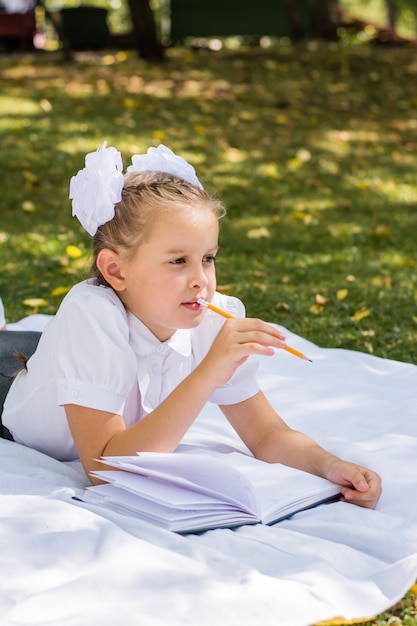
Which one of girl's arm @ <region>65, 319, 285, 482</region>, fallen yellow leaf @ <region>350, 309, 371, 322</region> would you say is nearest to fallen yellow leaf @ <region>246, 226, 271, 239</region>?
fallen yellow leaf @ <region>350, 309, 371, 322</region>

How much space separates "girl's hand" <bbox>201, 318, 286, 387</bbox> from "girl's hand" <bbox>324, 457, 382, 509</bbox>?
48 centimetres

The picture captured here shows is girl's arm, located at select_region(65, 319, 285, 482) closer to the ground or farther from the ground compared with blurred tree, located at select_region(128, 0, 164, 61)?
farther from the ground

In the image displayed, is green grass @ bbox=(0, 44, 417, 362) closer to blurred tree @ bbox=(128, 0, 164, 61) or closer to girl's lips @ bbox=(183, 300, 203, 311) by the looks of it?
blurred tree @ bbox=(128, 0, 164, 61)

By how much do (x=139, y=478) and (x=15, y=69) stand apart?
35.7ft

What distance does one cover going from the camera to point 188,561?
2.37 metres

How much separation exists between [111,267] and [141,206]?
0.61 ft

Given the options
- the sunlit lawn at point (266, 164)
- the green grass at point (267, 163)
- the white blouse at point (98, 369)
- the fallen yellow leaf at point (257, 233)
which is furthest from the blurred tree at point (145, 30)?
the white blouse at point (98, 369)

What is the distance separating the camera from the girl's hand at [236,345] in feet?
8.24

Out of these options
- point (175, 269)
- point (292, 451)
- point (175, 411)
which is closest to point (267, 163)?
point (292, 451)

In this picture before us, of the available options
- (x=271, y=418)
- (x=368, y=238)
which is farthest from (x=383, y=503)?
(x=368, y=238)

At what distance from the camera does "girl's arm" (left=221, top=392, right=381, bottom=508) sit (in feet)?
9.19

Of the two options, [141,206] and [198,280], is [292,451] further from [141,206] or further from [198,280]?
[141,206]

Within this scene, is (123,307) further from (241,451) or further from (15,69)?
(15,69)

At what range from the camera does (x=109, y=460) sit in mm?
2549
